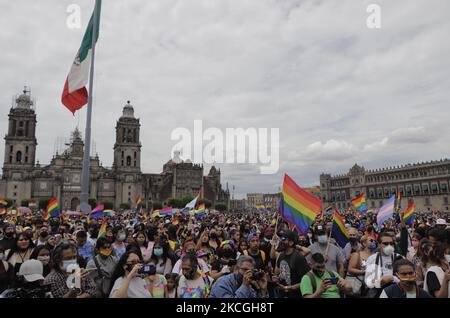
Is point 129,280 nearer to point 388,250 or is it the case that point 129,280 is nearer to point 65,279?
point 65,279

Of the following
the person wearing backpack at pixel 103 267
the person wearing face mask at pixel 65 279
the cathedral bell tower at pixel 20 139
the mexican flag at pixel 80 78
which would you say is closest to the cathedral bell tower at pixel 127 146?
the cathedral bell tower at pixel 20 139

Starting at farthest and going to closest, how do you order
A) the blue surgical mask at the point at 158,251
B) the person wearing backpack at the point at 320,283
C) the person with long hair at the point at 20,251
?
the person with long hair at the point at 20,251 → the blue surgical mask at the point at 158,251 → the person wearing backpack at the point at 320,283

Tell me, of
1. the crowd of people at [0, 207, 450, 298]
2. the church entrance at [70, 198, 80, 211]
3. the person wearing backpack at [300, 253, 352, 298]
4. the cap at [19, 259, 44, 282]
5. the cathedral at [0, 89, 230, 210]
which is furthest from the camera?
the church entrance at [70, 198, 80, 211]

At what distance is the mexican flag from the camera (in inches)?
497

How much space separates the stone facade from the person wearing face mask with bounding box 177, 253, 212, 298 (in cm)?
6995

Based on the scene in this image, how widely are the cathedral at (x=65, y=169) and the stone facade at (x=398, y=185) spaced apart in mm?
53778

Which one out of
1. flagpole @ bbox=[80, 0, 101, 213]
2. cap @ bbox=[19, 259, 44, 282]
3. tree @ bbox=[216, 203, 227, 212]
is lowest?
tree @ bbox=[216, 203, 227, 212]

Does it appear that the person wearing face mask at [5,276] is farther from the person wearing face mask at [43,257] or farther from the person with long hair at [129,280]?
the person with long hair at [129,280]

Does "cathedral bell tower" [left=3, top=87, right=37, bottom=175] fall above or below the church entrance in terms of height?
above

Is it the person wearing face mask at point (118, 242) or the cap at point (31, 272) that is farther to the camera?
the person wearing face mask at point (118, 242)

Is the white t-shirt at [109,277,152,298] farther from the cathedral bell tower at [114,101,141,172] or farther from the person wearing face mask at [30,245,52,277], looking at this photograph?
the cathedral bell tower at [114,101,141,172]

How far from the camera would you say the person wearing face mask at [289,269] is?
5305 mm

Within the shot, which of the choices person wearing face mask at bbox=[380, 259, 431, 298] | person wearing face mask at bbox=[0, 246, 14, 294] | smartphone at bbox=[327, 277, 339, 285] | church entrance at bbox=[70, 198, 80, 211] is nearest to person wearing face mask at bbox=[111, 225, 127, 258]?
person wearing face mask at bbox=[0, 246, 14, 294]
